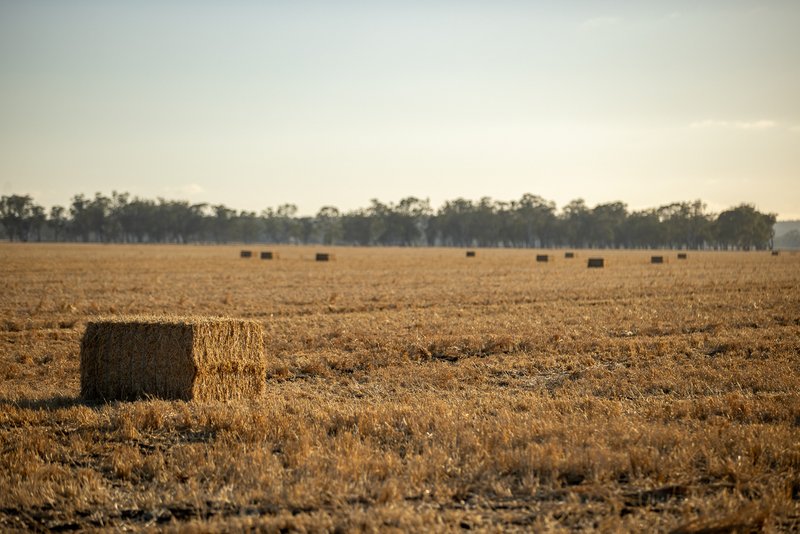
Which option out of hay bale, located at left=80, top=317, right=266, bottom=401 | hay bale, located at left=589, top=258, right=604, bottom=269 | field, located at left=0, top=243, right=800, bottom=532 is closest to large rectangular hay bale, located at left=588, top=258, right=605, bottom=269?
hay bale, located at left=589, top=258, right=604, bottom=269

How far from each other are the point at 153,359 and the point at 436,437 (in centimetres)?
495

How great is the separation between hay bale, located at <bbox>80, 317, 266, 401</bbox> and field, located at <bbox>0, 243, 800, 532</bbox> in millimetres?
559

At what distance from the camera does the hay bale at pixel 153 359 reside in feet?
37.8

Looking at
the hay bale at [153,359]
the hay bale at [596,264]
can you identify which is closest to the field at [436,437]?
the hay bale at [153,359]

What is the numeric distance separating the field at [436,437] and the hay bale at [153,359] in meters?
0.56

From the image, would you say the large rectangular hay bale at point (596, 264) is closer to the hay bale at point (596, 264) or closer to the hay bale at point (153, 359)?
the hay bale at point (596, 264)

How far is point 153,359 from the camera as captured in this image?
38.0ft

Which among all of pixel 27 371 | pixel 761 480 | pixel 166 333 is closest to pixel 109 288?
pixel 27 371

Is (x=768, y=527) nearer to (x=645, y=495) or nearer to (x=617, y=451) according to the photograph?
(x=645, y=495)

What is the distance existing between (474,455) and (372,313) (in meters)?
15.4

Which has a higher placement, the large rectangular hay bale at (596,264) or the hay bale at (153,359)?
the large rectangular hay bale at (596,264)

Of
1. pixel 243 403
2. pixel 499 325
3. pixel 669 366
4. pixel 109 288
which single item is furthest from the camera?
pixel 109 288

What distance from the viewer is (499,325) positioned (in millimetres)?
20078

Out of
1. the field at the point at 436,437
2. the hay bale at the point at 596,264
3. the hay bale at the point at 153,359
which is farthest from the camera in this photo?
the hay bale at the point at 596,264
